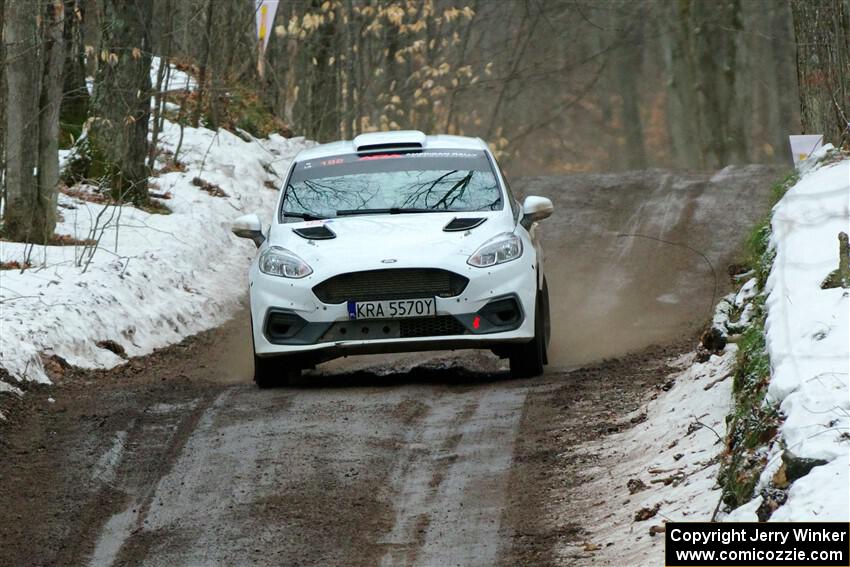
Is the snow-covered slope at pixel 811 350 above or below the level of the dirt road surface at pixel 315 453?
above

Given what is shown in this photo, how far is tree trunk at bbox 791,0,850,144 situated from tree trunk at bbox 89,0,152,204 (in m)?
8.73

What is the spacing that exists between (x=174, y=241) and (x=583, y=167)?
3455 centimetres

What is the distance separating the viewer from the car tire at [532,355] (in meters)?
10.2

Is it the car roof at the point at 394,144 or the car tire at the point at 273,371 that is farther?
the car roof at the point at 394,144

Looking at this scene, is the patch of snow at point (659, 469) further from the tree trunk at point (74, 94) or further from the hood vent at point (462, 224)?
the tree trunk at point (74, 94)

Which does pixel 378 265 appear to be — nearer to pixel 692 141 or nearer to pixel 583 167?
pixel 692 141

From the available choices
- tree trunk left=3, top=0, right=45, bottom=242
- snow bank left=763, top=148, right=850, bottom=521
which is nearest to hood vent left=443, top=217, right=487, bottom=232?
snow bank left=763, top=148, right=850, bottom=521

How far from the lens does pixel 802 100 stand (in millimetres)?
10852

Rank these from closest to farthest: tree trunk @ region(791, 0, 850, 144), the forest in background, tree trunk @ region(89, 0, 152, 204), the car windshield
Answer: tree trunk @ region(791, 0, 850, 144) → the car windshield → the forest in background → tree trunk @ region(89, 0, 152, 204)

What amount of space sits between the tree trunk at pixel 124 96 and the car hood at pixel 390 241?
714 cm

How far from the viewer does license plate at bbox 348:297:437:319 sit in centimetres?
979

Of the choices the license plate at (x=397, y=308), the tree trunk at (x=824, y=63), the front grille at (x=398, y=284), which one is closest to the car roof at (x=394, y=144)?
the front grille at (x=398, y=284)

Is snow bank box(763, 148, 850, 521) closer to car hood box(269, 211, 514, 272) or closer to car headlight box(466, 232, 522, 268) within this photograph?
car headlight box(466, 232, 522, 268)

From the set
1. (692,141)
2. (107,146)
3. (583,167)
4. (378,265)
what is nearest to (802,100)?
(378,265)
